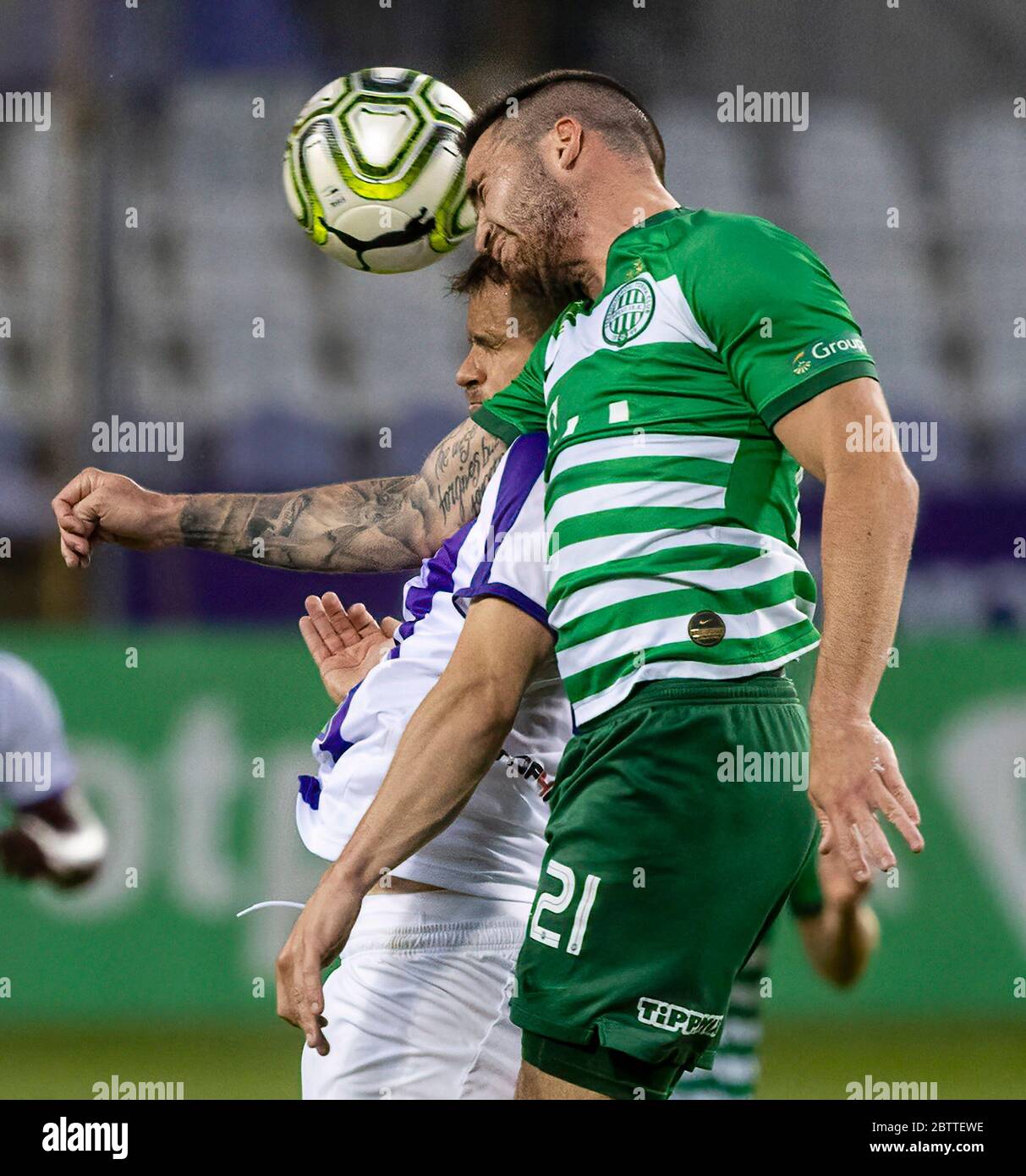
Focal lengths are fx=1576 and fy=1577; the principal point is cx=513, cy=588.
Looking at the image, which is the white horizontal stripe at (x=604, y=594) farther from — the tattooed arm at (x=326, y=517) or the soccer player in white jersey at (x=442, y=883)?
the tattooed arm at (x=326, y=517)

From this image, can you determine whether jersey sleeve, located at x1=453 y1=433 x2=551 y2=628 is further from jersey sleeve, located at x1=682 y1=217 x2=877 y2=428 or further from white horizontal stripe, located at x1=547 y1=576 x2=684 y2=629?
jersey sleeve, located at x1=682 y1=217 x2=877 y2=428

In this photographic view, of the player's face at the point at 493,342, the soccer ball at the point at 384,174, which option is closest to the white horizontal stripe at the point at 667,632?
the player's face at the point at 493,342

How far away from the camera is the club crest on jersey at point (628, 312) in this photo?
1.98 meters

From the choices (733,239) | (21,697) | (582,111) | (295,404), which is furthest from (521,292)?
(295,404)

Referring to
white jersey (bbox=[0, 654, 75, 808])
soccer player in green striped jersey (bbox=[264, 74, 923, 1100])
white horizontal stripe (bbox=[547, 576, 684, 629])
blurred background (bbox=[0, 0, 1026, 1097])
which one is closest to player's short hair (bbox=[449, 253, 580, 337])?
soccer player in green striped jersey (bbox=[264, 74, 923, 1100])

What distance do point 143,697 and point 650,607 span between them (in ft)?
10.7

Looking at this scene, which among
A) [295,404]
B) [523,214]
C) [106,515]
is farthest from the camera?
[295,404]

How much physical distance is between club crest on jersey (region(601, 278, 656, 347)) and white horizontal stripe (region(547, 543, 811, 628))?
0.28m

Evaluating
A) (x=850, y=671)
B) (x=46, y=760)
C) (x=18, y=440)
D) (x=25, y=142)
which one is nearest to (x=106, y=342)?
(x=18, y=440)

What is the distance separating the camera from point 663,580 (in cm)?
189

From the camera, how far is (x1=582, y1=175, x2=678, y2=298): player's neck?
2186 millimetres

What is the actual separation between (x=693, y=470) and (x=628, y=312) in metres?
0.24

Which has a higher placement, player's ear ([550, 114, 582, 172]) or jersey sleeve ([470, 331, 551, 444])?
player's ear ([550, 114, 582, 172])

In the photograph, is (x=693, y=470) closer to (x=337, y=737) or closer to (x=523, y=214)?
(x=523, y=214)
